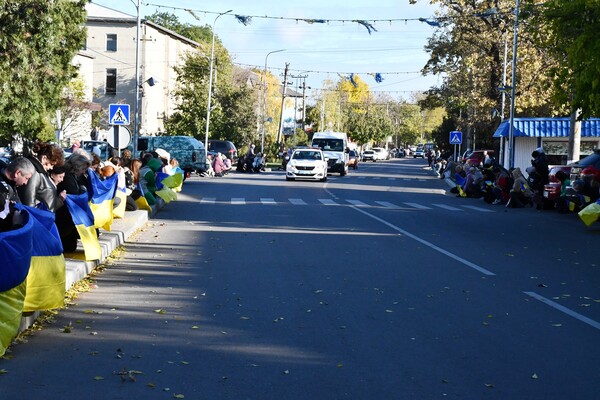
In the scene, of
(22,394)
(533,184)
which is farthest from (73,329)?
(533,184)

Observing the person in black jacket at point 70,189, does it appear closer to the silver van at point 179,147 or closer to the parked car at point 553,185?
the parked car at point 553,185

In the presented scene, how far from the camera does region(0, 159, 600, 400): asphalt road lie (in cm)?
637

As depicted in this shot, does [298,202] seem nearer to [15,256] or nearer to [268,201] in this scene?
[268,201]

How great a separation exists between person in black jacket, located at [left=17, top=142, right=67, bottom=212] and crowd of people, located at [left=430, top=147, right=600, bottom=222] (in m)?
15.3

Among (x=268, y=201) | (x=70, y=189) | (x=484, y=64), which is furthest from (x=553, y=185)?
(x=484, y=64)

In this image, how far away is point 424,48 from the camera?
197 ft

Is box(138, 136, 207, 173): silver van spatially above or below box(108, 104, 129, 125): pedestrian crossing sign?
below

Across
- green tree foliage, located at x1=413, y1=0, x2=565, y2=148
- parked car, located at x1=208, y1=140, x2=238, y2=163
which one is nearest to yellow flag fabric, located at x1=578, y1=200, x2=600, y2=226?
green tree foliage, located at x1=413, y1=0, x2=565, y2=148

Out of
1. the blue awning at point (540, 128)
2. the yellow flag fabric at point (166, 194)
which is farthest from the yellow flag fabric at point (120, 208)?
the blue awning at point (540, 128)

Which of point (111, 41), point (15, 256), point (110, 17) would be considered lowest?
point (15, 256)

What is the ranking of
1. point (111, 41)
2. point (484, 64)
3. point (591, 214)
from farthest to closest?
1. point (111, 41)
2. point (484, 64)
3. point (591, 214)

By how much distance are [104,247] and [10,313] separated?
621 centimetres

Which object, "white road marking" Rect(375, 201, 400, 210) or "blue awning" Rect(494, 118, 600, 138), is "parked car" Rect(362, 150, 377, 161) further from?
"white road marking" Rect(375, 201, 400, 210)

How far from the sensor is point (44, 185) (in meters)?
11.2
